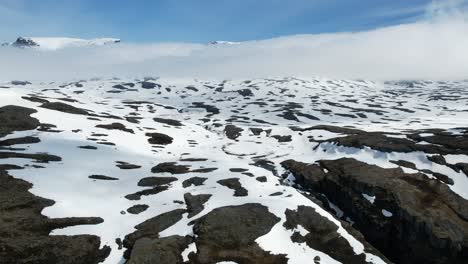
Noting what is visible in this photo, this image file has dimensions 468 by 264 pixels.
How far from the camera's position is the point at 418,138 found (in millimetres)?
99250

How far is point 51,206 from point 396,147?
71254 millimetres

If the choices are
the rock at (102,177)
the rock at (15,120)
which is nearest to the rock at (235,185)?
the rock at (102,177)

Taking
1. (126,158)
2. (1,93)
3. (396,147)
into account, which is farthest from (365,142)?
(1,93)

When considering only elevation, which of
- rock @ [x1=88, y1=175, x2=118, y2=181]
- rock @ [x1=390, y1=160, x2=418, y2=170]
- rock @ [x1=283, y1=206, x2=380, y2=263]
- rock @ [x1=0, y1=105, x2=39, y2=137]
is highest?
rock @ [x1=0, y1=105, x2=39, y2=137]

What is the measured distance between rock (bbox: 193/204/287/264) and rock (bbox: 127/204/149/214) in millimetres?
8723

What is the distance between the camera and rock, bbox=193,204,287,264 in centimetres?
4559

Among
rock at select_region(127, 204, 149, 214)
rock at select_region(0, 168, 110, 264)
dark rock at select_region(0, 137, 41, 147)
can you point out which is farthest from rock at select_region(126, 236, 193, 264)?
dark rock at select_region(0, 137, 41, 147)

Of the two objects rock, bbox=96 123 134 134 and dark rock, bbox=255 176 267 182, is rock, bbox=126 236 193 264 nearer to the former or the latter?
dark rock, bbox=255 176 267 182

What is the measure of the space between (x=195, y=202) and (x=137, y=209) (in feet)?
26.3

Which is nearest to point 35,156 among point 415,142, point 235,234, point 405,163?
point 235,234

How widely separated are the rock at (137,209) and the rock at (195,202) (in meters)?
5.89

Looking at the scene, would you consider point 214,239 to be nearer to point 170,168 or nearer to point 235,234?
point 235,234

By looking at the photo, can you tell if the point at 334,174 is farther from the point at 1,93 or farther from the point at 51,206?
the point at 1,93

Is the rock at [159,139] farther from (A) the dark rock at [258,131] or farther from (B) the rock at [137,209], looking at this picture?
(B) the rock at [137,209]
